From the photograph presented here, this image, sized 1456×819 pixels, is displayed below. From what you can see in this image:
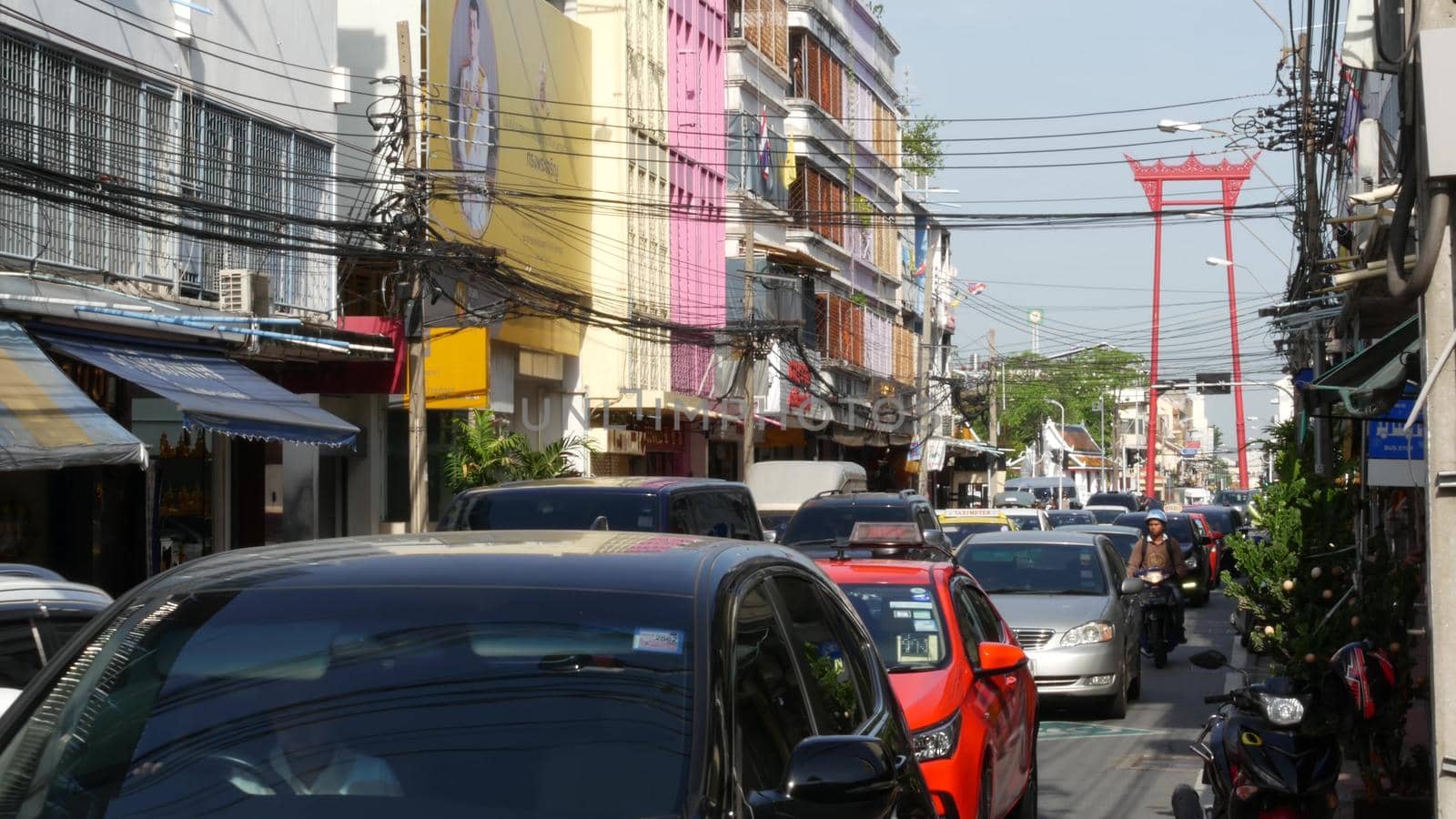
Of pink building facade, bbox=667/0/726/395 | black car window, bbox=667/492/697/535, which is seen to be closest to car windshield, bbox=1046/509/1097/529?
pink building facade, bbox=667/0/726/395

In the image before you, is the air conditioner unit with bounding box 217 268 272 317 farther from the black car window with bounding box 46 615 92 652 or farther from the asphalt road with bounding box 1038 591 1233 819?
the black car window with bounding box 46 615 92 652

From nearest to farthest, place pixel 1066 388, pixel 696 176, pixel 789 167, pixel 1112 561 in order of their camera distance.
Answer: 1. pixel 1112 561
2. pixel 696 176
3. pixel 789 167
4. pixel 1066 388

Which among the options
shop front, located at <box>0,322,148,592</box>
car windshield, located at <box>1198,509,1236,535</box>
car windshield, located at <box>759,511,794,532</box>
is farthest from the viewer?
car windshield, located at <box>1198,509,1236,535</box>

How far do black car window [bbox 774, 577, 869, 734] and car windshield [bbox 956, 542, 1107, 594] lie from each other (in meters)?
11.9

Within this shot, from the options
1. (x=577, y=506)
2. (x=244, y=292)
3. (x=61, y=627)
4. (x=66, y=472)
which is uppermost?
(x=244, y=292)

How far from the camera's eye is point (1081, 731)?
15312 millimetres

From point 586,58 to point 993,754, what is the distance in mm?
28794

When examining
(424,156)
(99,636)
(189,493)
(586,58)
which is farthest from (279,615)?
(586,58)

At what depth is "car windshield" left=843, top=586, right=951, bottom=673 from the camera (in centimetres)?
951

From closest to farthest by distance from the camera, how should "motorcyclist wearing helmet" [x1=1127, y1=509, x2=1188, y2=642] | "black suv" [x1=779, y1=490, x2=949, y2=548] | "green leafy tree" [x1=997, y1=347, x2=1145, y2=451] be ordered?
"motorcyclist wearing helmet" [x1=1127, y1=509, x2=1188, y2=642]
"black suv" [x1=779, y1=490, x2=949, y2=548]
"green leafy tree" [x1=997, y1=347, x2=1145, y2=451]

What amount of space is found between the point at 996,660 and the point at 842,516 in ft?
39.8

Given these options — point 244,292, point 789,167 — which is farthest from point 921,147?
point 244,292

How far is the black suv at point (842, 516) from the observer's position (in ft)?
69.5

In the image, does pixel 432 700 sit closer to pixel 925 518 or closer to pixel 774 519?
pixel 925 518
